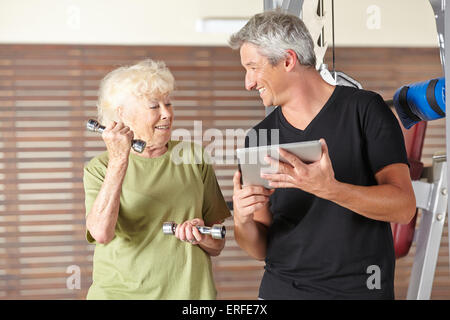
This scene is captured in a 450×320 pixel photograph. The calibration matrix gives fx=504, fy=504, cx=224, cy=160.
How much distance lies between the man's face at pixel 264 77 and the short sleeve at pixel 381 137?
4.6 inches

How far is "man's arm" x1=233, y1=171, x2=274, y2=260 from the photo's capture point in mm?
629

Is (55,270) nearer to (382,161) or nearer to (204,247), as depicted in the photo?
(204,247)

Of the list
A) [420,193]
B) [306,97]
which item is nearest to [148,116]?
[306,97]

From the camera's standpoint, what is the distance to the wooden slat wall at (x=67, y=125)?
1879mm

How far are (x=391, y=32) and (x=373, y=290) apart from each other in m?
2.10

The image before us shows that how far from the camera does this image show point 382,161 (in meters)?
0.61

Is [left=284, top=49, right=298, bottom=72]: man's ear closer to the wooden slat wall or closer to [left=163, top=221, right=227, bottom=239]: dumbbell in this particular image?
[left=163, top=221, right=227, bottom=239]: dumbbell

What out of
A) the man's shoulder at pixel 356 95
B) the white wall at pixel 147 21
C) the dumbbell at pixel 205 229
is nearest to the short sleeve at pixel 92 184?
the dumbbell at pixel 205 229

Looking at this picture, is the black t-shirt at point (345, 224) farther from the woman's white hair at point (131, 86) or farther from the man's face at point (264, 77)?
the woman's white hair at point (131, 86)

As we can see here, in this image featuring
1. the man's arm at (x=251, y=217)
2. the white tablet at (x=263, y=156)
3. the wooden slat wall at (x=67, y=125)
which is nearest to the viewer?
the white tablet at (x=263, y=156)

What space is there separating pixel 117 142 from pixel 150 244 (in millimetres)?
151

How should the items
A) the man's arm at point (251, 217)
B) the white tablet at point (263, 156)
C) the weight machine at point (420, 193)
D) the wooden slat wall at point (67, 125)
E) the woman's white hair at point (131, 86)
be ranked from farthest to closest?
the wooden slat wall at point (67, 125) < the weight machine at point (420, 193) < the woman's white hair at point (131, 86) < the man's arm at point (251, 217) < the white tablet at point (263, 156)

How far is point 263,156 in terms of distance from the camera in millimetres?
551

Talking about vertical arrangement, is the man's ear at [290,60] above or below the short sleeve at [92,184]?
above
